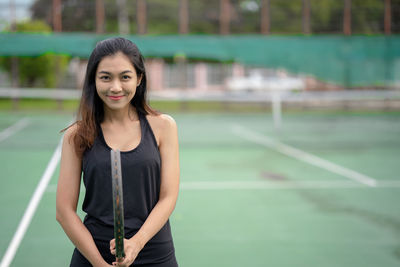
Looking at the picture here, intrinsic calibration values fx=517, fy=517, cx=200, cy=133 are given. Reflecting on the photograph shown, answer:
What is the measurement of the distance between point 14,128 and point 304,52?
1152 cm

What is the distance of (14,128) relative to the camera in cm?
1465

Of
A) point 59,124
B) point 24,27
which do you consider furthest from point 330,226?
point 24,27

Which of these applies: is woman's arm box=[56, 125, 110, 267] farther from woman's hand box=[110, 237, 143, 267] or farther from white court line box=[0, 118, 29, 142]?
white court line box=[0, 118, 29, 142]

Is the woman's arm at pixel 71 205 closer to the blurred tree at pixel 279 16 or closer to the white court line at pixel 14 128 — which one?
the white court line at pixel 14 128

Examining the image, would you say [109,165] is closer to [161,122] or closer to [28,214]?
[161,122]

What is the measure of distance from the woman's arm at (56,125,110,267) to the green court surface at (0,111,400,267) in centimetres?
255

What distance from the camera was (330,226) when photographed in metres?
5.32

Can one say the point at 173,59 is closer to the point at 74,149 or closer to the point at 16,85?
the point at 16,85

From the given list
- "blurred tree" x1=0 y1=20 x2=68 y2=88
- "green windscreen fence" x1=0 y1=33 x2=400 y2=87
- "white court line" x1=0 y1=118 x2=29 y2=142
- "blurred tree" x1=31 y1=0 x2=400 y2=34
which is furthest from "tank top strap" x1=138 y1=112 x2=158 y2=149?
"blurred tree" x1=31 y1=0 x2=400 y2=34

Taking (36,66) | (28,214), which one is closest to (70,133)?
(28,214)

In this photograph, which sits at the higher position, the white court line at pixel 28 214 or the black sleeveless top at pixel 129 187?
the black sleeveless top at pixel 129 187

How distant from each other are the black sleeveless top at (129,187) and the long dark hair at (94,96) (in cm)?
4

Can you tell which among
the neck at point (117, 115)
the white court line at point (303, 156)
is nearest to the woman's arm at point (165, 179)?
the neck at point (117, 115)

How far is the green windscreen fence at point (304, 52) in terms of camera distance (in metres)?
19.9
